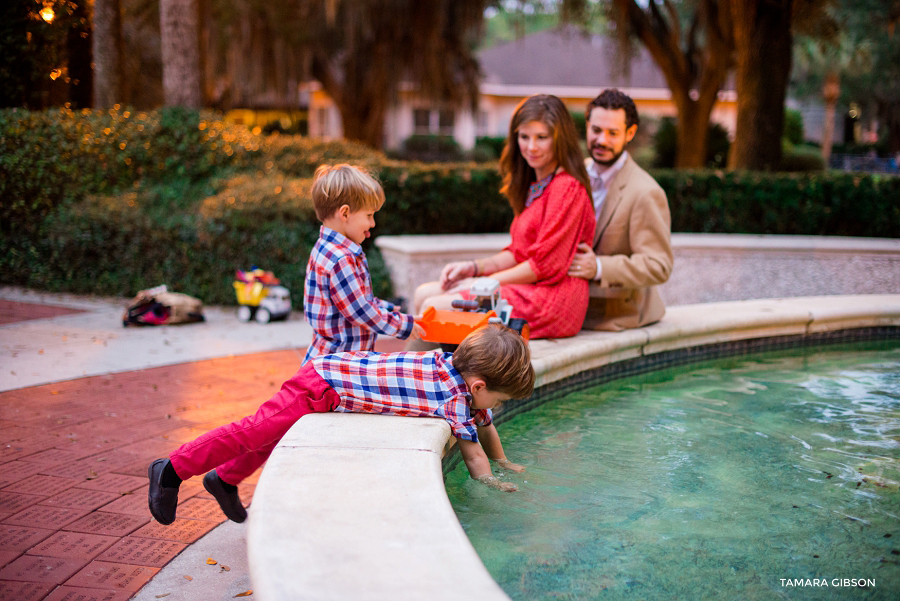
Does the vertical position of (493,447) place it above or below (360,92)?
below

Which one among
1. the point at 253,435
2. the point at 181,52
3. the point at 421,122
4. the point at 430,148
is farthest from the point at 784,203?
the point at 421,122

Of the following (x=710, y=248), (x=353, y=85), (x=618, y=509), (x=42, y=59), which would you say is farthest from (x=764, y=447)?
(x=353, y=85)

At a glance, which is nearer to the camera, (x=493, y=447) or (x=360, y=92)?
(x=493, y=447)

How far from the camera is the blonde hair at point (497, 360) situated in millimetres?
2514

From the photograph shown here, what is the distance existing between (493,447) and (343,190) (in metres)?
1.19

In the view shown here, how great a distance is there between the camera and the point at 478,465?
2645 millimetres

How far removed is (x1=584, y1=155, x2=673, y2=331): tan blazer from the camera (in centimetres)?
393

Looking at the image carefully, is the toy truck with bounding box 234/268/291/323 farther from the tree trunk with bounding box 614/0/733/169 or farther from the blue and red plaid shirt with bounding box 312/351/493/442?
the tree trunk with bounding box 614/0/733/169

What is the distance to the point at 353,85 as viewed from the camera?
18.9 m

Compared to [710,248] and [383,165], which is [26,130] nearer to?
[383,165]

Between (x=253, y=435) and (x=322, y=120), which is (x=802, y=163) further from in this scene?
(x=322, y=120)

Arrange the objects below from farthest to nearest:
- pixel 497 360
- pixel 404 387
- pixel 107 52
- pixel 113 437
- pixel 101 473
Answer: pixel 107 52 < pixel 113 437 < pixel 101 473 < pixel 404 387 < pixel 497 360

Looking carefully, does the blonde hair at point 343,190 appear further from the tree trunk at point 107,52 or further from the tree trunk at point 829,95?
the tree trunk at point 829,95

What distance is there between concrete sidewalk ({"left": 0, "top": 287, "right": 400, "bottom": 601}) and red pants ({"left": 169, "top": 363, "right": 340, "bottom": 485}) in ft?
0.85
